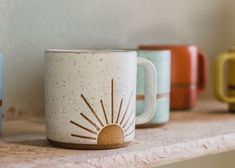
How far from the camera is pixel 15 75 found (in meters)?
0.74

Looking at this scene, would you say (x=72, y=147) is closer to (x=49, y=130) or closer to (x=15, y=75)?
(x=49, y=130)

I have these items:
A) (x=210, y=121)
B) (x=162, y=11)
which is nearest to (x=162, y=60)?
(x=210, y=121)

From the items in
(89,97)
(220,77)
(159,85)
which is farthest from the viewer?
(220,77)

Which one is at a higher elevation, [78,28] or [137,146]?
[78,28]

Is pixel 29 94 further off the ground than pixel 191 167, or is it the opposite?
pixel 29 94

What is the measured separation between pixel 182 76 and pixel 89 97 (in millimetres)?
328

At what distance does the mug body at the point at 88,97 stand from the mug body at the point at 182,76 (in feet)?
0.92

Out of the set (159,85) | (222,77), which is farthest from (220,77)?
(159,85)

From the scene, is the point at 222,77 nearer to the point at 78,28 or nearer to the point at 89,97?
the point at 78,28

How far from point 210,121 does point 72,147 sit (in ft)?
0.86

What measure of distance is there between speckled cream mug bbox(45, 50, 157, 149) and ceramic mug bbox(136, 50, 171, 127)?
0.36 ft

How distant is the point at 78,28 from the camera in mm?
803

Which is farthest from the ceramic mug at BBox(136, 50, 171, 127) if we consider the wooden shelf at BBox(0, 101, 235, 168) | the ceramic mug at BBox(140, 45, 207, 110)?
the ceramic mug at BBox(140, 45, 207, 110)

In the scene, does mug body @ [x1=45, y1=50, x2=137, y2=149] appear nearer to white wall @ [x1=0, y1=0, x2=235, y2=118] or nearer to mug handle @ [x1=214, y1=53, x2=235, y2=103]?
white wall @ [x1=0, y1=0, x2=235, y2=118]
